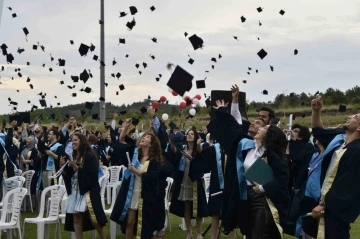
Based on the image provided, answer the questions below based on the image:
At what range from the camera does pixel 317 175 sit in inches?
253

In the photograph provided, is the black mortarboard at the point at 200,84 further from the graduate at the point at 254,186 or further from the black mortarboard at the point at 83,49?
the graduate at the point at 254,186

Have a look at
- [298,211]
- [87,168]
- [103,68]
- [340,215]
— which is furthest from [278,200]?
[103,68]

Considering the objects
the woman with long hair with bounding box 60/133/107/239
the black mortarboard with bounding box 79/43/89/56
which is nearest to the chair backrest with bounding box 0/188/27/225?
the woman with long hair with bounding box 60/133/107/239

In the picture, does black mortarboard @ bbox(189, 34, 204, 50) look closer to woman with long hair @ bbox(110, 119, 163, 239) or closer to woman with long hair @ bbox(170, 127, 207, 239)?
woman with long hair @ bbox(170, 127, 207, 239)

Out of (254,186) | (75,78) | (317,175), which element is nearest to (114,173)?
(75,78)

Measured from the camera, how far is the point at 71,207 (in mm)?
8898

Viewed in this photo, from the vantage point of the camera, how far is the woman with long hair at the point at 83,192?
884cm

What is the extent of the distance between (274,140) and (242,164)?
1.48 ft

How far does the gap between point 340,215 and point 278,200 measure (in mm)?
974

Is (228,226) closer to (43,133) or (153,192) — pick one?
(153,192)

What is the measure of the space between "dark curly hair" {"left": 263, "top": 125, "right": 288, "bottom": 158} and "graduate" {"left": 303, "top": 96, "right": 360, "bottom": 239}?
51cm

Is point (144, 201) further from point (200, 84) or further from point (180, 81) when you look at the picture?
point (200, 84)

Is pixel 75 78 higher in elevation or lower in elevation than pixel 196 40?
lower

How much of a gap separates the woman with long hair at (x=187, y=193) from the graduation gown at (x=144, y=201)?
1.57m
